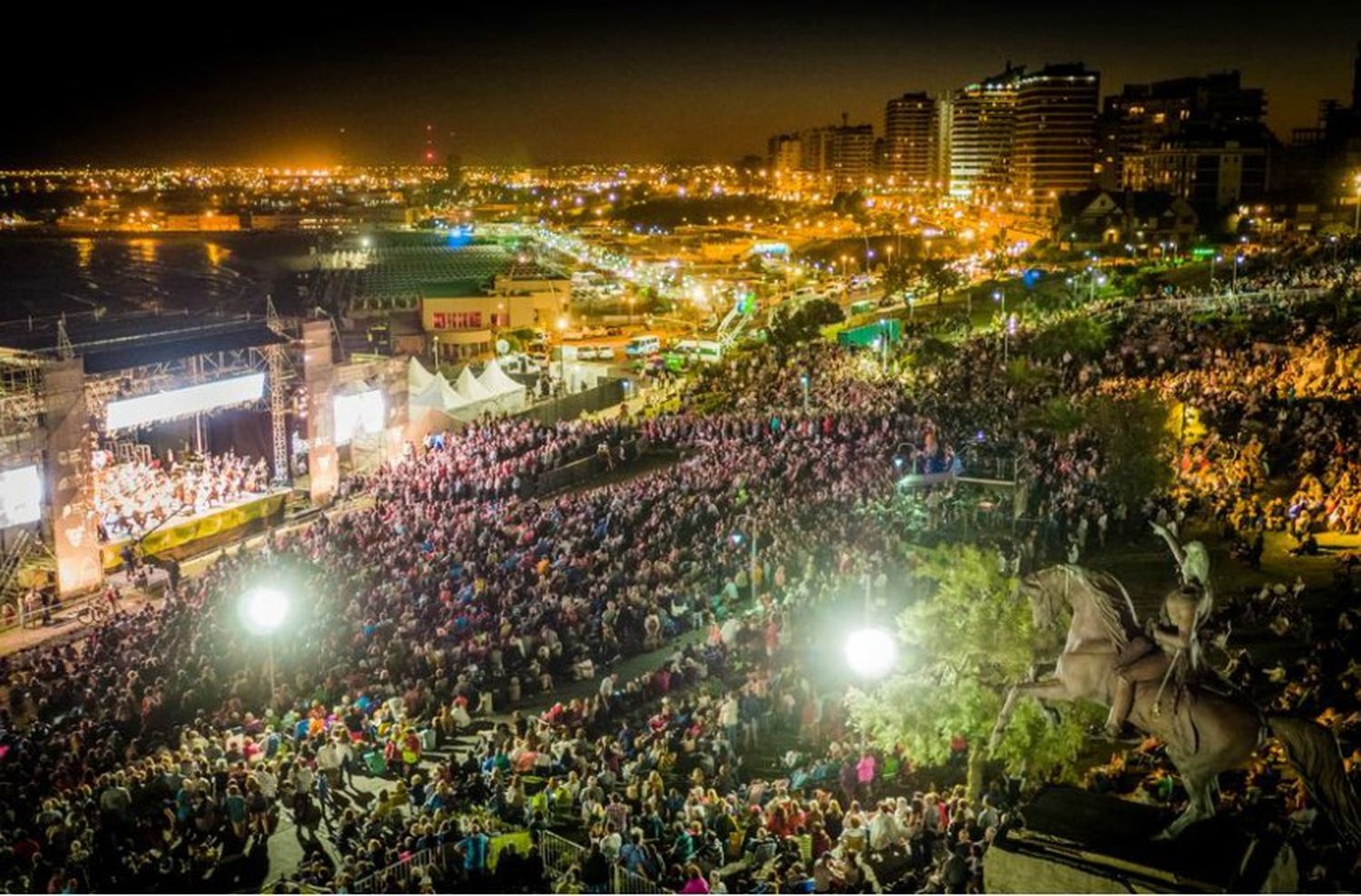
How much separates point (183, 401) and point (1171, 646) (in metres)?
21.9

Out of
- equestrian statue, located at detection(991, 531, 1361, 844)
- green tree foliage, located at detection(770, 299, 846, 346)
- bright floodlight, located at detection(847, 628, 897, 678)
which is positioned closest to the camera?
equestrian statue, located at detection(991, 531, 1361, 844)

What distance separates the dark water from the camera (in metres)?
112

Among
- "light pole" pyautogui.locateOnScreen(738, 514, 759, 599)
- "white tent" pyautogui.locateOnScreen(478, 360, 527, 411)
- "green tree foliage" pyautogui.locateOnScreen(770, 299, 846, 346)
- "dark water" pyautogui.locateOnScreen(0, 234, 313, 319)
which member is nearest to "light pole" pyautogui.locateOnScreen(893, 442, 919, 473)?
"light pole" pyautogui.locateOnScreen(738, 514, 759, 599)

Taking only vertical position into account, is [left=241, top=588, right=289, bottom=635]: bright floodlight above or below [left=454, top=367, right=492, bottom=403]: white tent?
below

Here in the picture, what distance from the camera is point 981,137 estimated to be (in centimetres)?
16900

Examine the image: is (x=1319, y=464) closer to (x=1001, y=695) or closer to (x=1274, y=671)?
(x=1274, y=671)

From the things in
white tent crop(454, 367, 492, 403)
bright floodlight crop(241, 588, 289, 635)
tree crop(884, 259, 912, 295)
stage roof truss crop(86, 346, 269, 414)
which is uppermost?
tree crop(884, 259, 912, 295)

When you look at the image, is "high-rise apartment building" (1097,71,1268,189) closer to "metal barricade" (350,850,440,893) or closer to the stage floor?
the stage floor

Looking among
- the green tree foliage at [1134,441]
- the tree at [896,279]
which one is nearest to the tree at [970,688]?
the green tree foliage at [1134,441]

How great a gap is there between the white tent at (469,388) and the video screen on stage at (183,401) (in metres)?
6.45

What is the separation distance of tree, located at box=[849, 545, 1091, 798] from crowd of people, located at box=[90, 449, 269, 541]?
16.4 meters

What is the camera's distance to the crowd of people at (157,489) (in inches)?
901

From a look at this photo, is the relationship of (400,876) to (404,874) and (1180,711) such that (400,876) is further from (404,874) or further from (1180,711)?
(1180,711)

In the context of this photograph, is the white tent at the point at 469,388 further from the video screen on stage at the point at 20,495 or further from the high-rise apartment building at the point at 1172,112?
the high-rise apartment building at the point at 1172,112
